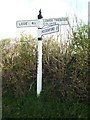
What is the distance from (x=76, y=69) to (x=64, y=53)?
26.9 inches

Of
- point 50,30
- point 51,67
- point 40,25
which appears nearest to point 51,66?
point 51,67

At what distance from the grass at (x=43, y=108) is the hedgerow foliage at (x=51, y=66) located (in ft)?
0.83

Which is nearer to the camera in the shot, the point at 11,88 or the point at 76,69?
the point at 76,69

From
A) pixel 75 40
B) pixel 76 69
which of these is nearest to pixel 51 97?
pixel 76 69

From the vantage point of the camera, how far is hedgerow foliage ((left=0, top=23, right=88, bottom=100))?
8.87m

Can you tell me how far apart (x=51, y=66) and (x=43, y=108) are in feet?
4.64

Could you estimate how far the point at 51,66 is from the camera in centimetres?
956

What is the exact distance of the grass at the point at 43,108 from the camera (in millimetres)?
8315

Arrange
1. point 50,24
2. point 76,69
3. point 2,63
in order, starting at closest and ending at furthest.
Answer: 1. point 76,69
2. point 50,24
3. point 2,63

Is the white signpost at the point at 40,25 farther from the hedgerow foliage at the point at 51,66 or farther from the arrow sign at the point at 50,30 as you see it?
the hedgerow foliage at the point at 51,66

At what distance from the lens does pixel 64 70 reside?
9.16 meters

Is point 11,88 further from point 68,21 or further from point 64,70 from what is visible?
point 68,21

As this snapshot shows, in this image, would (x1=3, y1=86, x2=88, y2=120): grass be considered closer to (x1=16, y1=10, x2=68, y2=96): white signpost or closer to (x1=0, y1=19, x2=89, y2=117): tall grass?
(x1=0, y1=19, x2=89, y2=117): tall grass

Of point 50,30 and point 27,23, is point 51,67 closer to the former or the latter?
point 50,30
